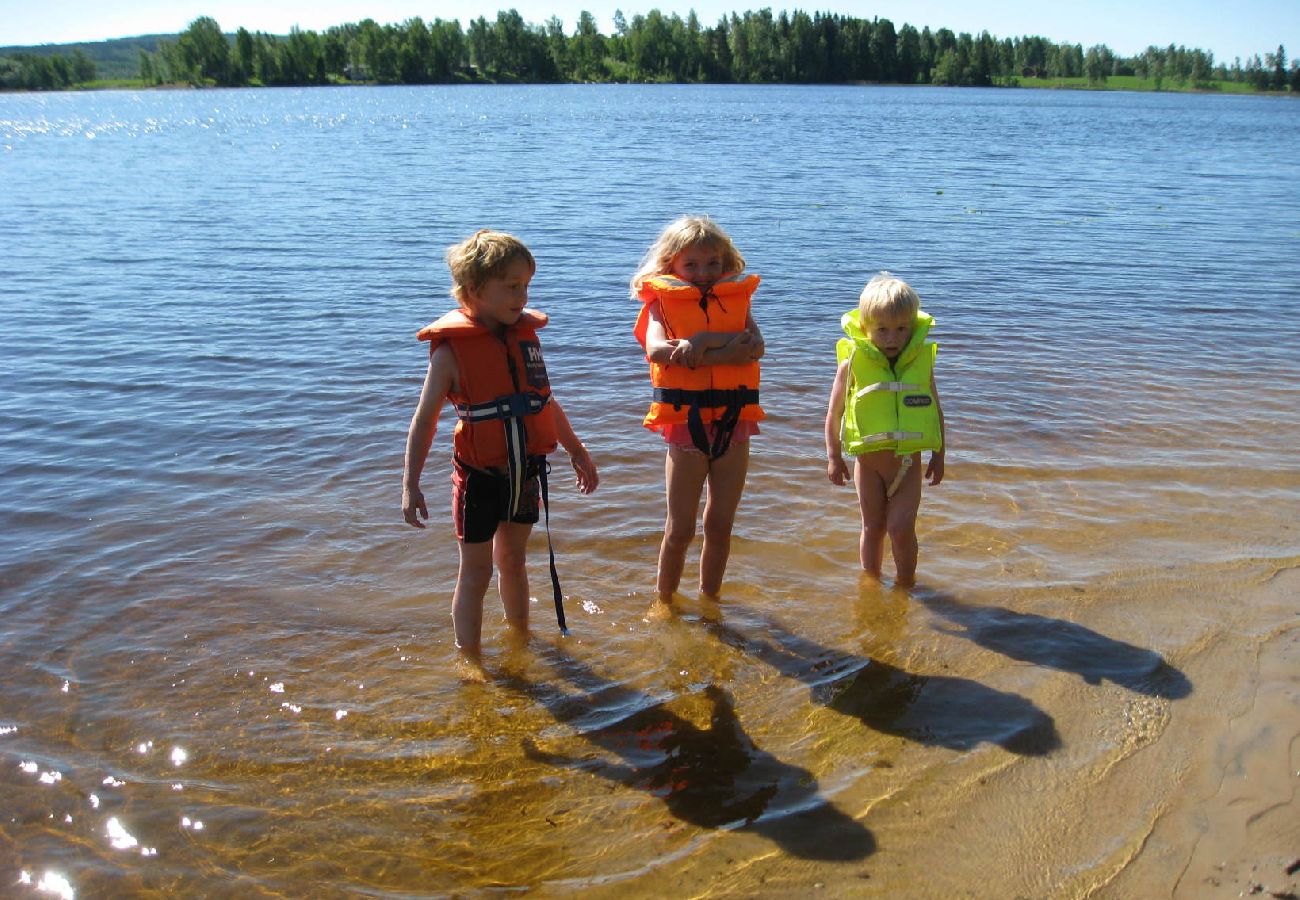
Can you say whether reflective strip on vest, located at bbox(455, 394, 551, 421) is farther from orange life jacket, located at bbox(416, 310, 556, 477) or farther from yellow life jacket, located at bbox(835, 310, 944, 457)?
yellow life jacket, located at bbox(835, 310, 944, 457)

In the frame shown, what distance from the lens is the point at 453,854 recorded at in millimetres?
3400

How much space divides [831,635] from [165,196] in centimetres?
2149

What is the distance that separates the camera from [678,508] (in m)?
4.77

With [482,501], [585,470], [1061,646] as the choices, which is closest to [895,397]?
[1061,646]

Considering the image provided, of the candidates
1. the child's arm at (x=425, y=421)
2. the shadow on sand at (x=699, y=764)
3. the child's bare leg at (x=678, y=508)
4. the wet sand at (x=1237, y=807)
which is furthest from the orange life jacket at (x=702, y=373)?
the wet sand at (x=1237, y=807)

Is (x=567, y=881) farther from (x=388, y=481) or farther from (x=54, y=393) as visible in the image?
(x=54, y=393)

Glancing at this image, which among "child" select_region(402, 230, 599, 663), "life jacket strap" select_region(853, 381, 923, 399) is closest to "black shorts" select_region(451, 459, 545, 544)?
"child" select_region(402, 230, 599, 663)

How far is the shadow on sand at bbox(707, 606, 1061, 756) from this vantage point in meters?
3.85

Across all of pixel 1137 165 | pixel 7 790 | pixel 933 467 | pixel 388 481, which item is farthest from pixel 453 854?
pixel 1137 165

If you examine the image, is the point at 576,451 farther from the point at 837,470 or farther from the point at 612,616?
the point at 837,470

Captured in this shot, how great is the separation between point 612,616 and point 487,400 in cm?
144

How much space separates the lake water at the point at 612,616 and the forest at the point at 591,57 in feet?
404

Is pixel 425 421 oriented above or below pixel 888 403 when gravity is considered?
above

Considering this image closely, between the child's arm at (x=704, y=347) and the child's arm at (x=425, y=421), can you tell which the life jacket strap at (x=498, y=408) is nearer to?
the child's arm at (x=425, y=421)
